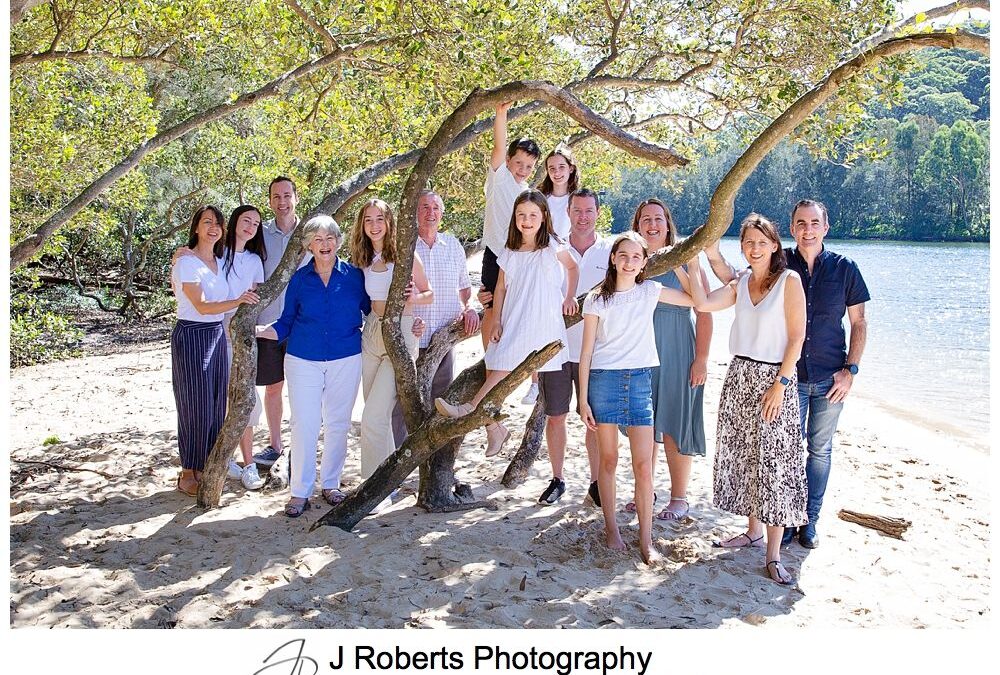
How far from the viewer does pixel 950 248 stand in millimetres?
50125

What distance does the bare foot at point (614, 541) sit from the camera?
15.9 feet

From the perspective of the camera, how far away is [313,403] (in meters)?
5.34

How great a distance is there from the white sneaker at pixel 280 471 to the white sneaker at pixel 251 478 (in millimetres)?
103

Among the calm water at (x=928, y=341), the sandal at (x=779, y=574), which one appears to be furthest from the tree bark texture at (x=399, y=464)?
the calm water at (x=928, y=341)

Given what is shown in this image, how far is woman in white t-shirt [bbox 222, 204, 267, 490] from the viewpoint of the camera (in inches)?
231

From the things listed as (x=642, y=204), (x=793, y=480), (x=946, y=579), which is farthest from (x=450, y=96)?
(x=946, y=579)

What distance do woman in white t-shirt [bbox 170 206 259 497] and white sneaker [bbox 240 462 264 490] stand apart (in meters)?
0.35

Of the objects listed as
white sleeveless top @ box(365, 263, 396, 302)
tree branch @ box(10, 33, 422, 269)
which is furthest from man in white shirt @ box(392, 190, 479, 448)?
tree branch @ box(10, 33, 422, 269)

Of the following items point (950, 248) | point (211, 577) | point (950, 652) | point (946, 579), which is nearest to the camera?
point (950, 652)

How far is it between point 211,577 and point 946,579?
407 cm

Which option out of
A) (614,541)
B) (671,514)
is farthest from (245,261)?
(671,514)

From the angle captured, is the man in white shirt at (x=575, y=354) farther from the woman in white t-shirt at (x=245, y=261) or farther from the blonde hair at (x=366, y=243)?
the woman in white t-shirt at (x=245, y=261)

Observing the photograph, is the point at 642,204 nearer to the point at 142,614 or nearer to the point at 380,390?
the point at 380,390

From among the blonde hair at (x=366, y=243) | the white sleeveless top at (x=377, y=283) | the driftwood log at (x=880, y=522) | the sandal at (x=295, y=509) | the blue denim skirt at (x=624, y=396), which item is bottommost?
the driftwood log at (x=880, y=522)
